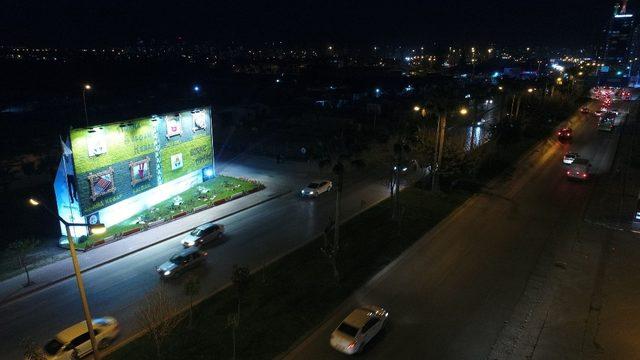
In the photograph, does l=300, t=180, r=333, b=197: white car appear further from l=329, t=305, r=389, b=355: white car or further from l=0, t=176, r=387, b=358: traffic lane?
l=329, t=305, r=389, b=355: white car

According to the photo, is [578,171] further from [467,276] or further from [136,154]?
[136,154]

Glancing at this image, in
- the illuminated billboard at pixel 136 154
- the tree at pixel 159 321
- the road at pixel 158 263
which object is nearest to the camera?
the tree at pixel 159 321

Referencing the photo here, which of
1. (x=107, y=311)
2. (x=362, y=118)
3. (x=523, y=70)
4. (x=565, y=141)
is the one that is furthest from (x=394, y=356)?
(x=523, y=70)

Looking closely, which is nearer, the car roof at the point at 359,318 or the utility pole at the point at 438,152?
the car roof at the point at 359,318

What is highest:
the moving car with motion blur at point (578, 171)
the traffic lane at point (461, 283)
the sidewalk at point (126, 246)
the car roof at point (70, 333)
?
the moving car with motion blur at point (578, 171)

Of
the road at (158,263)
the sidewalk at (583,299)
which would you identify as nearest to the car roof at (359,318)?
the sidewalk at (583,299)

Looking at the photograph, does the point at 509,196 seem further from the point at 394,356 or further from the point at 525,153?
the point at 394,356

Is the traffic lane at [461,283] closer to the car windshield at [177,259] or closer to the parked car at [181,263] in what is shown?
the parked car at [181,263]
